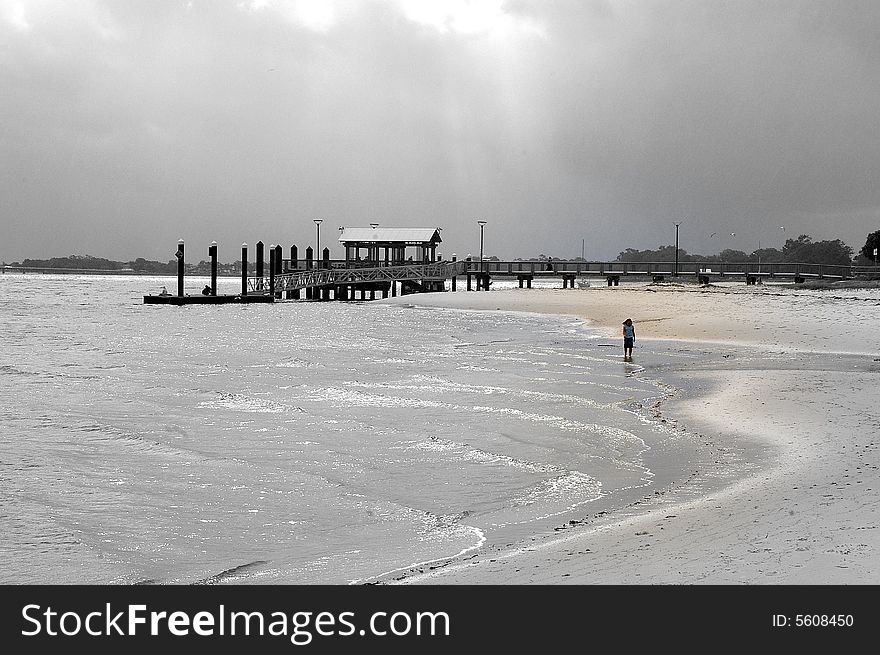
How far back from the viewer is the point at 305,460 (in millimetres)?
10945

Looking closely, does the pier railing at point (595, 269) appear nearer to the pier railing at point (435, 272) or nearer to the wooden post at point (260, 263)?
the pier railing at point (435, 272)

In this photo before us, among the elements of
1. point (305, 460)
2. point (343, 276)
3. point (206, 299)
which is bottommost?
point (305, 460)

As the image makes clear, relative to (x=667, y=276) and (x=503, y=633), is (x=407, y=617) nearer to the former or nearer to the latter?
(x=503, y=633)

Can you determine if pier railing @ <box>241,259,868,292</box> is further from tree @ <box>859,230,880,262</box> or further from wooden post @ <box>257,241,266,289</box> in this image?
tree @ <box>859,230,880,262</box>

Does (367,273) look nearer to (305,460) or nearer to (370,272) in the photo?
(370,272)

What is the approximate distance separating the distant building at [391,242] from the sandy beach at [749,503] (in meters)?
52.1

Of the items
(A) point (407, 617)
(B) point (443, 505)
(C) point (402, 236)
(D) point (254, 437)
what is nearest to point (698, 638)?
(A) point (407, 617)

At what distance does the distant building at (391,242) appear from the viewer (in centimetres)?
7219

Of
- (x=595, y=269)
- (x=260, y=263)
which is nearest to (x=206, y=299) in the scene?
(x=260, y=263)

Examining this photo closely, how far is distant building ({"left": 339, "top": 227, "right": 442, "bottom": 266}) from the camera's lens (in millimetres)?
72188

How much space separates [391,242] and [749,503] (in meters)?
64.8

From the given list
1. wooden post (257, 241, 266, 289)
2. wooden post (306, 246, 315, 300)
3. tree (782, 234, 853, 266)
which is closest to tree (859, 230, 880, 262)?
tree (782, 234, 853, 266)

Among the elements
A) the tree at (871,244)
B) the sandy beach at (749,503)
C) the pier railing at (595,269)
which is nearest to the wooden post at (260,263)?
the pier railing at (595,269)

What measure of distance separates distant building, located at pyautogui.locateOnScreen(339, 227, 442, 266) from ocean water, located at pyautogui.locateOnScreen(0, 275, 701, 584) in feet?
160
